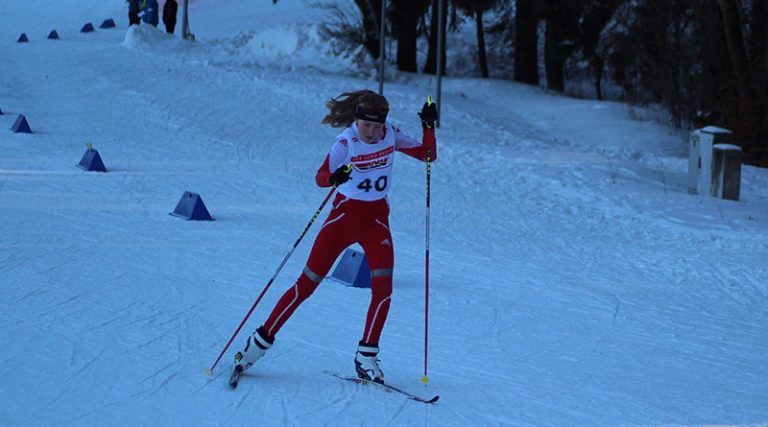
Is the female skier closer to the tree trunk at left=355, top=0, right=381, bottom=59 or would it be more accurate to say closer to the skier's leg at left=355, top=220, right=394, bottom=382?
the skier's leg at left=355, top=220, right=394, bottom=382

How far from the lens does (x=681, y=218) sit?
11.5 m

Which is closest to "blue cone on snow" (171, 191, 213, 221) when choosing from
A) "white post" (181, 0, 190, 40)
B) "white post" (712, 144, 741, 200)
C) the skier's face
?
the skier's face

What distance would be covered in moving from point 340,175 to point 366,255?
0.48 metres

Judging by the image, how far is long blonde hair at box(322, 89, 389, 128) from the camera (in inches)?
214

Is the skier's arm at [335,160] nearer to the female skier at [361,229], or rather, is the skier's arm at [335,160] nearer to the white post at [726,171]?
the female skier at [361,229]

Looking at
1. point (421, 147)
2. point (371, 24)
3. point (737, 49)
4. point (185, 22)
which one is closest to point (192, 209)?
point (421, 147)

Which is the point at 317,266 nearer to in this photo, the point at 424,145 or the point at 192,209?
the point at 424,145

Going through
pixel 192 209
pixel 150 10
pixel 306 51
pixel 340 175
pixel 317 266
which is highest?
Result: pixel 150 10

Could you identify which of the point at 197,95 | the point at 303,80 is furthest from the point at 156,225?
the point at 303,80

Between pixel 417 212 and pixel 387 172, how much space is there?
583cm

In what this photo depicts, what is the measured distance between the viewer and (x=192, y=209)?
395 inches

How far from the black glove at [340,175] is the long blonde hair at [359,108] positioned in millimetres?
326

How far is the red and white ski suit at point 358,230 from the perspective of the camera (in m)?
5.45

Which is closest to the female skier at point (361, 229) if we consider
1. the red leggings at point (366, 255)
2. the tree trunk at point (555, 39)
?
the red leggings at point (366, 255)
